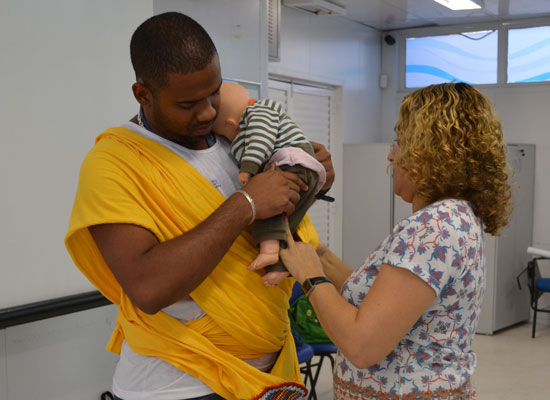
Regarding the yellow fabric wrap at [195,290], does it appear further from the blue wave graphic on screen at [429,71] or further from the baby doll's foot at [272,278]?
the blue wave graphic on screen at [429,71]

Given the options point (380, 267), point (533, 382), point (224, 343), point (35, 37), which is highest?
point (35, 37)

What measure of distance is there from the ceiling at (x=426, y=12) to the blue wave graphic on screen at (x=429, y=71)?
464 millimetres

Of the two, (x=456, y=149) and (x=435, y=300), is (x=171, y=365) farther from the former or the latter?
(x=456, y=149)

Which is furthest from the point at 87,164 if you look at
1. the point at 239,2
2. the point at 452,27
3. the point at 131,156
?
the point at 452,27

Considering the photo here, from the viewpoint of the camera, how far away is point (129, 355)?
4.44ft

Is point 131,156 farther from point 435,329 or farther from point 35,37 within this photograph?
point 35,37

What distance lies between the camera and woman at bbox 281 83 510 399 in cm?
146

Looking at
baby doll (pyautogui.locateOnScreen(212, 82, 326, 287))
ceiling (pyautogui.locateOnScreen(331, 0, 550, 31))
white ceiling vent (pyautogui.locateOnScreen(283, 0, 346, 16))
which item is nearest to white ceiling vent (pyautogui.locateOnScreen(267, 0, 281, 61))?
white ceiling vent (pyautogui.locateOnScreen(283, 0, 346, 16))

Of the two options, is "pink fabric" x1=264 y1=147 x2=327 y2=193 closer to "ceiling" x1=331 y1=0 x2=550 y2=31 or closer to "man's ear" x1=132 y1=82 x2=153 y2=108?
"man's ear" x1=132 y1=82 x2=153 y2=108

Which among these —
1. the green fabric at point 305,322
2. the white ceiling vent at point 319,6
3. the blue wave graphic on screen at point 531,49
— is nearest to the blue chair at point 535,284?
the blue wave graphic on screen at point 531,49

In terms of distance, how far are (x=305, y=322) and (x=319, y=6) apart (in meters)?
2.85

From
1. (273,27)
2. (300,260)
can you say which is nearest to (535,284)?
(273,27)

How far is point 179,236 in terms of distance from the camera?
1.18 meters

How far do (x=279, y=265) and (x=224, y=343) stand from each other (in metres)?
0.20
